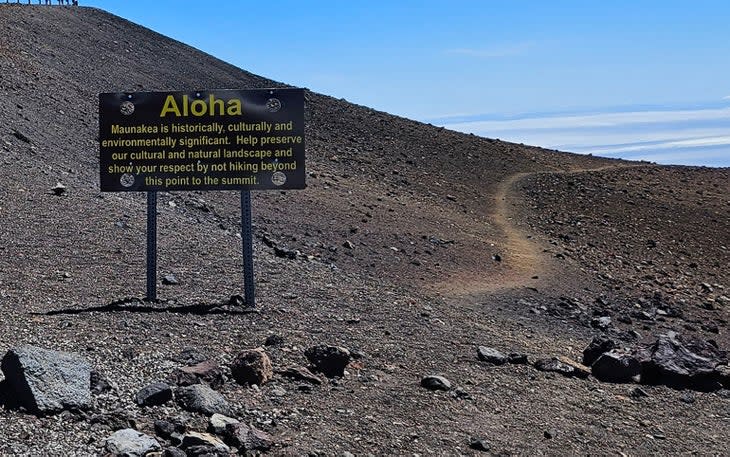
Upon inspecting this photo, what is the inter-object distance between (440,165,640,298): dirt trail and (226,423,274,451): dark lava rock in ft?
27.0

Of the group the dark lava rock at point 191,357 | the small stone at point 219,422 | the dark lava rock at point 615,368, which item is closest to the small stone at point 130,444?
the small stone at point 219,422

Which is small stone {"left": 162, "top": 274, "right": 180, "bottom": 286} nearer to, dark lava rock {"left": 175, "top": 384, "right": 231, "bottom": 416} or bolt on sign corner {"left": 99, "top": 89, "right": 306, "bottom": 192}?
bolt on sign corner {"left": 99, "top": 89, "right": 306, "bottom": 192}

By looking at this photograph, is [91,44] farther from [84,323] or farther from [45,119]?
[84,323]

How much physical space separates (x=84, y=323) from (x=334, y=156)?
19.2 m

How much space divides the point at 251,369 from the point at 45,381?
1.71 metres

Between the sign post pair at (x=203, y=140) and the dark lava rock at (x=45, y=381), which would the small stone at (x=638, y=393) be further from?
the dark lava rock at (x=45, y=381)

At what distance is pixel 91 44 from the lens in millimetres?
33906

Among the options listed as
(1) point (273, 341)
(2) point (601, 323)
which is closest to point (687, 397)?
(1) point (273, 341)

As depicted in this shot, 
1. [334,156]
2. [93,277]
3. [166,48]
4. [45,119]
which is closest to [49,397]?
[93,277]

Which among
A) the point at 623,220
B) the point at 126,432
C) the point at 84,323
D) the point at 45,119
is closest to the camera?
the point at 126,432

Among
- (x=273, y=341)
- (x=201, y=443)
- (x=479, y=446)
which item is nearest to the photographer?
(x=201, y=443)

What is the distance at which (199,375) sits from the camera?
7.03 meters

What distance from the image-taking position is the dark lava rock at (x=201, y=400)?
20.9ft

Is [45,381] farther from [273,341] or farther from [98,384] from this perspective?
[273,341]
